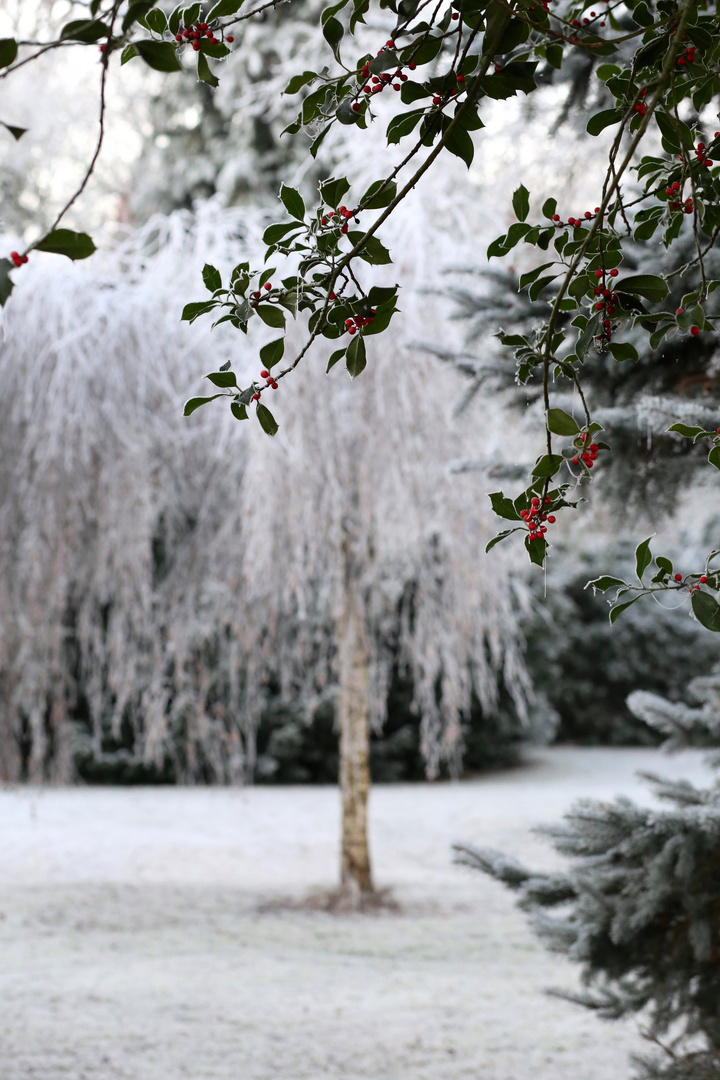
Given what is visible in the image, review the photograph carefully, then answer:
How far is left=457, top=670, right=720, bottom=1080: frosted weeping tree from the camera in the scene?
A: 2250 millimetres

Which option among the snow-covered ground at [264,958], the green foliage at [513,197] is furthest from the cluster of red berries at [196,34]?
the snow-covered ground at [264,958]

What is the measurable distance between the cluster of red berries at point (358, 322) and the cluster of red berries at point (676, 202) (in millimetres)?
370

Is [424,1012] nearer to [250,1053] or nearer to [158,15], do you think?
[250,1053]

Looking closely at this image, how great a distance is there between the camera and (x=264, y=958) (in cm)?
514

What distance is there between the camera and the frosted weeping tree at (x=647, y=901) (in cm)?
225

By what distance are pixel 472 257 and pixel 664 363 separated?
2775 mm

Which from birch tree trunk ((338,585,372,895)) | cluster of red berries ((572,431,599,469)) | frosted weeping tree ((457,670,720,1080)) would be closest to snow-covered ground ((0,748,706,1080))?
frosted weeping tree ((457,670,720,1080))

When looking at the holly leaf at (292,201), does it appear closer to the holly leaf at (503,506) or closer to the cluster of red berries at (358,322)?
the cluster of red berries at (358,322)

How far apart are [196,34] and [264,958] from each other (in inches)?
191

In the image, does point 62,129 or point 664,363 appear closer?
point 664,363

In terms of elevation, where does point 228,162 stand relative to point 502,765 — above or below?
above

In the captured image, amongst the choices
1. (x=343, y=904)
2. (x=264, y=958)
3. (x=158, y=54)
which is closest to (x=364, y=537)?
(x=264, y=958)

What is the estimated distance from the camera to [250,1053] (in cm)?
373

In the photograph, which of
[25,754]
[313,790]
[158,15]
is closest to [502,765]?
[313,790]
